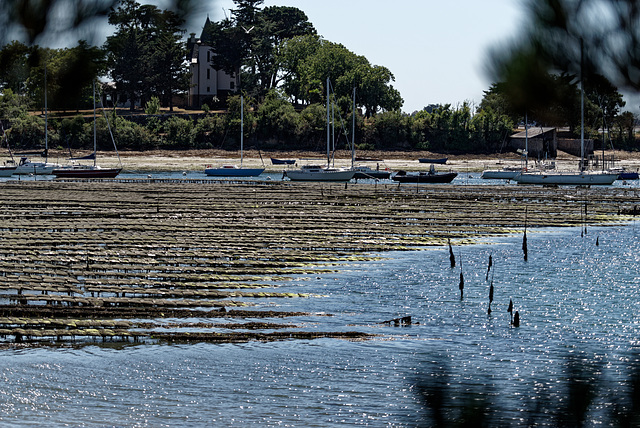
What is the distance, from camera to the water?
15.2 m

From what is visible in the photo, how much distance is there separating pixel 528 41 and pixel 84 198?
51829mm

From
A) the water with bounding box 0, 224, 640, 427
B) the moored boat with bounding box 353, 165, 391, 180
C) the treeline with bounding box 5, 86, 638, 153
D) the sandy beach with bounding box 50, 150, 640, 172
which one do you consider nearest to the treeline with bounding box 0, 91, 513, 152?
the treeline with bounding box 5, 86, 638, 153

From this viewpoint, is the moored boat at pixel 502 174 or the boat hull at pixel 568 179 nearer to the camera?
the boat hull at pixel 568 179

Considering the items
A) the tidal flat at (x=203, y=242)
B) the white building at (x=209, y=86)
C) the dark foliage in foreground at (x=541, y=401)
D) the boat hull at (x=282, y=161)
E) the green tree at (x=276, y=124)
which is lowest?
the dark foliage in foreground at (x=541, y=401)

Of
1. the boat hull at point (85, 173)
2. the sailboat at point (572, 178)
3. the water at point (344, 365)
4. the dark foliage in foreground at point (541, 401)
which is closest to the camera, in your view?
the dark foliage in foreground at point (541, 401)

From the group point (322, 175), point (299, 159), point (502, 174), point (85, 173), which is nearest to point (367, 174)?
point (322, 175)

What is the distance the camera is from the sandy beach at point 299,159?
11050 centimetres

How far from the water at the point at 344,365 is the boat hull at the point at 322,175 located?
57299mm

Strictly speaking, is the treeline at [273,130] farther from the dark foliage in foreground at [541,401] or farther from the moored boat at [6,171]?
the dark foliage in foreground at [541,401]

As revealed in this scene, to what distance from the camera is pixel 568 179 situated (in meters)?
81.8

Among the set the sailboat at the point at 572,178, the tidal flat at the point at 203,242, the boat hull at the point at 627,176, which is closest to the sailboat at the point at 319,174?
the tidal flat at the point at 203,242

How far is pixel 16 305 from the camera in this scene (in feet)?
66.7

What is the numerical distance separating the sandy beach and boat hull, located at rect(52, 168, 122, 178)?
64.9ft

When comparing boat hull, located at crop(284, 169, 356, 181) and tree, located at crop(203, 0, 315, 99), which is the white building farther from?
boat hull, located at crop(284, 169, 356, 181)
